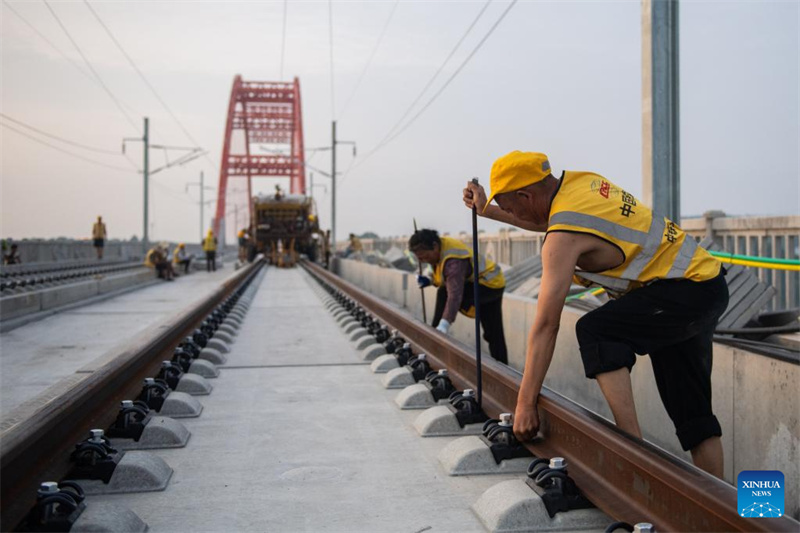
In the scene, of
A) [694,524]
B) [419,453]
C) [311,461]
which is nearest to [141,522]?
[311,461]

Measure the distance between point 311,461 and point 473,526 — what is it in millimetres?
1135

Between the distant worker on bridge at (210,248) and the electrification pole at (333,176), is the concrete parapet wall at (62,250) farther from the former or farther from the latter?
the electrification pole at (333,176)

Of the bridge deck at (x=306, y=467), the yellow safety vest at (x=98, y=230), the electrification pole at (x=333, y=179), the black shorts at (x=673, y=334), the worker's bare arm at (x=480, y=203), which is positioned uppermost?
the electrification pole at (x=333, y=179)

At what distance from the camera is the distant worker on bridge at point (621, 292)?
327 cm

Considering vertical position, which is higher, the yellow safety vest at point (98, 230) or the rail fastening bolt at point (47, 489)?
the yellow safety vest at point (98, 230)

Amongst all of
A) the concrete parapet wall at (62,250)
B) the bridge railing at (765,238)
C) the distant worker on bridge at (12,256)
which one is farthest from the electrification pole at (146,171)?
the bridge railing at (765,238)

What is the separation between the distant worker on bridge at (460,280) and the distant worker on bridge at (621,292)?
10.3 ft

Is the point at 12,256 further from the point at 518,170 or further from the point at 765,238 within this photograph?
the point at 518,170

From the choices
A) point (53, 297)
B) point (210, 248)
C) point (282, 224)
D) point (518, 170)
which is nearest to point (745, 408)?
point (518, 170)

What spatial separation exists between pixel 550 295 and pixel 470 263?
157 inches

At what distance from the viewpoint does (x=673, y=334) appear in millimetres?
3453

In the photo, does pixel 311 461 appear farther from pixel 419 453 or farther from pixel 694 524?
pixel 694 524

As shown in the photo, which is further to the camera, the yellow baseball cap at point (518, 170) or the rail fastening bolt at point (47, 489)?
the yellow baseball cap at point (518, 170)

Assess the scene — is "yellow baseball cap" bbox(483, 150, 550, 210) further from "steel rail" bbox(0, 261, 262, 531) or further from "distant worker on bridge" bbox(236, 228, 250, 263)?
"distant worker on bridge" bbox(236, 228, 250, 263)
